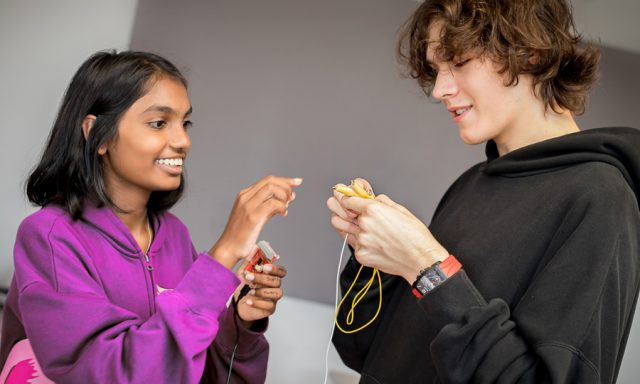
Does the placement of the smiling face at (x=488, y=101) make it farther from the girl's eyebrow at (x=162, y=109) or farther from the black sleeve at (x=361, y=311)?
the girl's eyebrow at (x=162, y=109)

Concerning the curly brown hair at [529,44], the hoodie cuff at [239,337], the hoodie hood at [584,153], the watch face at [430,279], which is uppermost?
the curly brown hair at [529,44]

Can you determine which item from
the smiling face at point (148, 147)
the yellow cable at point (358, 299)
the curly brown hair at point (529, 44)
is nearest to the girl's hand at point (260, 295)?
the yellow cable at point (358, 299)

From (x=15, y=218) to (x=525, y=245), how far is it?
2085mm

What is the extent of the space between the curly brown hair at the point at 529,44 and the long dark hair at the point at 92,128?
644 mm

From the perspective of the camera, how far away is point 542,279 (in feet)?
3.18

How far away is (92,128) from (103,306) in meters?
0.42

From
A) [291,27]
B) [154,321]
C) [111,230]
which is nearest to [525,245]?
[154,321]

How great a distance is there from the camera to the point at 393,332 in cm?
128

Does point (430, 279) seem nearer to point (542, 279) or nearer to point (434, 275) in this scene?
point (434, 275)

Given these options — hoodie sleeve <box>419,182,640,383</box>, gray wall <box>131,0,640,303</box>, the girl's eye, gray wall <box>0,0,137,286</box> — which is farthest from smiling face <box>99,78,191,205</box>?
gray wall <box>0,0,137,286</box>

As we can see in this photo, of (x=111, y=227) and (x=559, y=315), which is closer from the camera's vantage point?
(x=559, y=315)

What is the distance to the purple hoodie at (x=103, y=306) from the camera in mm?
1092

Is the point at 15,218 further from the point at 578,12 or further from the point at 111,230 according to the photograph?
the point at 578,12

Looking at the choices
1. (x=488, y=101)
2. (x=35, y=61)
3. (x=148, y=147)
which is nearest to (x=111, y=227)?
(x=148, y=147)
